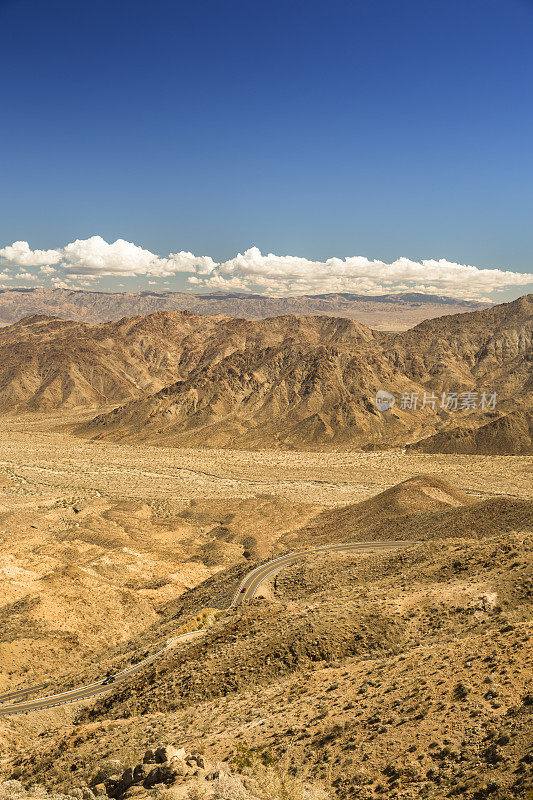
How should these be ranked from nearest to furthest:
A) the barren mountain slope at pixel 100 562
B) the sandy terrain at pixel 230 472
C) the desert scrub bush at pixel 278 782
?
the desert scrub bush at pixel 278 782 < the barren mountain slope at pixel 100 562 < the sandy terrain at pixel 230 472

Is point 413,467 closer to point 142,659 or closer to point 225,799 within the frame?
point 142,659

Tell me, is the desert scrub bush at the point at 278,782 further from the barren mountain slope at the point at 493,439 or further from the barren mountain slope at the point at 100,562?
the barren mountain slope at the point at 493,439

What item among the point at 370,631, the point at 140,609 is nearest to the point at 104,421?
the point at 140,609

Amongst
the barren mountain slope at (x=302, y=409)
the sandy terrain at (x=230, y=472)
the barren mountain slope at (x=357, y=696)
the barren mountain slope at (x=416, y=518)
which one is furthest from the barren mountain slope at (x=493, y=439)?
the barren mountain slope at (x=357, y=696)

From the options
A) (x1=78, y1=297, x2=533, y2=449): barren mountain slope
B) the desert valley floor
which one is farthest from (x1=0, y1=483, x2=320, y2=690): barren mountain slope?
(x1=78, y1=297, x2=533, y2=449): barren mountain slope

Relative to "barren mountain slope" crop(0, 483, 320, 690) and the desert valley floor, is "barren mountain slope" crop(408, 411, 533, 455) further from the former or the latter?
the desert valley floor

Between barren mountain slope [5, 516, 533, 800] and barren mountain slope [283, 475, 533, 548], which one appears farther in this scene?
barren mountain slope [283, 475, 533, 548]

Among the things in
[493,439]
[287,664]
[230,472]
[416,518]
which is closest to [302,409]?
[230,472]

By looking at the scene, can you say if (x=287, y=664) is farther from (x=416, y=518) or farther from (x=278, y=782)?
(x=416, y=518)

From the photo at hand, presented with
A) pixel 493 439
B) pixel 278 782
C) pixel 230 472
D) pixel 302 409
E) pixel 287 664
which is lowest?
pixel 230 472

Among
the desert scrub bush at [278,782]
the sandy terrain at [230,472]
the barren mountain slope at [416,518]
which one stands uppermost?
the desert scrub bush at [278,782]

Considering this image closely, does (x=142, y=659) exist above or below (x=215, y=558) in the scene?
above
